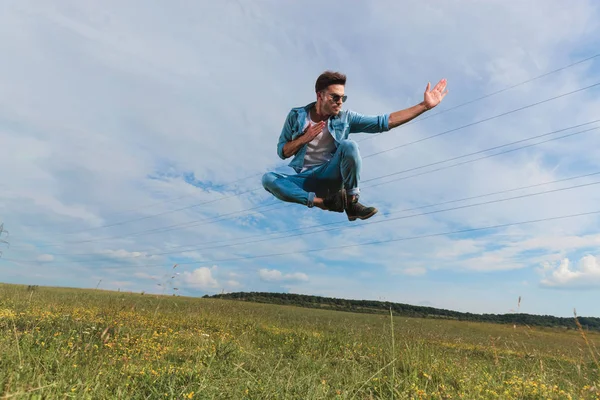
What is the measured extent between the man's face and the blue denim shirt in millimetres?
153

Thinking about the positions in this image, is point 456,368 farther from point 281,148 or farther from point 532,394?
point 281,148

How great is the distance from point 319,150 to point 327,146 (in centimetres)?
8

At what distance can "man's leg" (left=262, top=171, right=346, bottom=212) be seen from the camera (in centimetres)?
326

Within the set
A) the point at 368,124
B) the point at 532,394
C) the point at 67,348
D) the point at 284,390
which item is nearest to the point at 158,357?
the point at 67,348

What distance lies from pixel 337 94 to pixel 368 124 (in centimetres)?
48

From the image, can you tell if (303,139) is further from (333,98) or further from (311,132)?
(333,98)

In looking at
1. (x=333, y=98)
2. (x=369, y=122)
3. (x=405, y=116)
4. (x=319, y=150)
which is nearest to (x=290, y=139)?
(x=319, y=150)

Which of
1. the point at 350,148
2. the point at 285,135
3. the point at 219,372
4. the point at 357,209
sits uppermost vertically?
the point at 285,135

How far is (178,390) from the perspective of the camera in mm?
5188

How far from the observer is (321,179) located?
11.1ft

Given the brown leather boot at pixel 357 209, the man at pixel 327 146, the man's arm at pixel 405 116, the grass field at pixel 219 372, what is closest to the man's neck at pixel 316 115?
the man at pixel 327 146

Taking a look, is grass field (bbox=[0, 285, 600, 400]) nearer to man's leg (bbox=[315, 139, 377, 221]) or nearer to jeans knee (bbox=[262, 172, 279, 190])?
man's leg (bbox=[315, 139, 377, 221])

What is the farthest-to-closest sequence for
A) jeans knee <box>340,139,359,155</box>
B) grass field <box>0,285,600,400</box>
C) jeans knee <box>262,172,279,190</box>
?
1. grass field <box>0,285,600,400</box>
2. jeans knee <box>262,172,279,190</box>
3. jeans knee <box>340,139,359,155</box>

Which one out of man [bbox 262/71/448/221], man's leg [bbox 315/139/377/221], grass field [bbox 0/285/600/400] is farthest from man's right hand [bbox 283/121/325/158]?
grass field [bbox 0/285/600/400]
